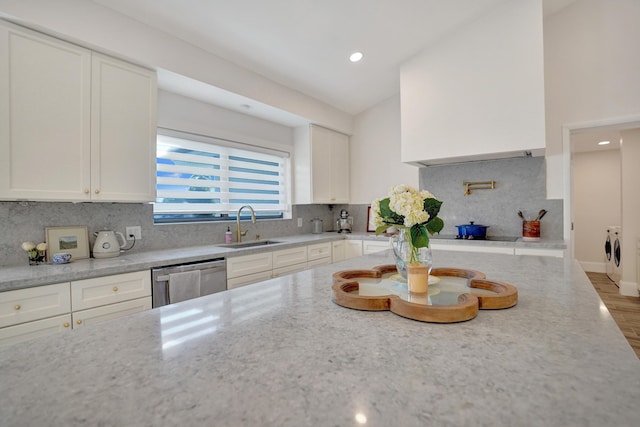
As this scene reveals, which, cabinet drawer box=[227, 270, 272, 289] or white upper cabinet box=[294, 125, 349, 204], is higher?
white upper cabinet box=[294, 125, 349, 204]

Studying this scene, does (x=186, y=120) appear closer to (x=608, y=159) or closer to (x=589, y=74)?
(x=589, y=74)

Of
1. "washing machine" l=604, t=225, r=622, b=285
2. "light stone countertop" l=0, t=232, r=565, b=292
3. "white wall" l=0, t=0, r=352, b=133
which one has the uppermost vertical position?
"white wall" l=0, t=0, r=352, b=133

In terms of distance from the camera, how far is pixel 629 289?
171 inches

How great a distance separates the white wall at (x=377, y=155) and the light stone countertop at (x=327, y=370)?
3.37 metres

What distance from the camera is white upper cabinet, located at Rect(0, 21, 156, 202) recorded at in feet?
5.94

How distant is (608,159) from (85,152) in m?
7.46

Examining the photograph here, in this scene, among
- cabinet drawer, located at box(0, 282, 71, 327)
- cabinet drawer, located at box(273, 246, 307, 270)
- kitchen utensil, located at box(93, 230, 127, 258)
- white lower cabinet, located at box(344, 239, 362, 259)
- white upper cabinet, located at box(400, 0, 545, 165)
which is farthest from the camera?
white lower cabinet, located at box(344, 239, 362, 259)

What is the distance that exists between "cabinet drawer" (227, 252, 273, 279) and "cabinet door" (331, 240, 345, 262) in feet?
3.31

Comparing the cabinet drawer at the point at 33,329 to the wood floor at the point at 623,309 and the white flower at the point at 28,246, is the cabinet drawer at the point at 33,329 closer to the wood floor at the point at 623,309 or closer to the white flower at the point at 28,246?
the white flower at the point at 28,246

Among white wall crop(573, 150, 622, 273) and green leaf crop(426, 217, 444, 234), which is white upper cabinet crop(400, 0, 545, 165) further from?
white wall crop(573, 150, 622, 273)

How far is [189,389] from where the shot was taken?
0.61 meters

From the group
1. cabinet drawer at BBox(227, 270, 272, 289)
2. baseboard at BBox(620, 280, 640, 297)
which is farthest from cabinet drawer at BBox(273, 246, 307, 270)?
baseboard at BBox(620, 280, 640, 297)

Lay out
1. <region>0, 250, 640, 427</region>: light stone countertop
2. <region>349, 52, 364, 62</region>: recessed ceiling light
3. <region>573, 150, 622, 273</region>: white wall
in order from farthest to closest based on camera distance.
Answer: <region>573, 150, 622, 273</region>: white wall, <region>349, 52, 364, 62</region>: recessed ceiling light, <region>0, 250, 640, 427</region>: light stone countertop

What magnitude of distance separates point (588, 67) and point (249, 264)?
3.73m
